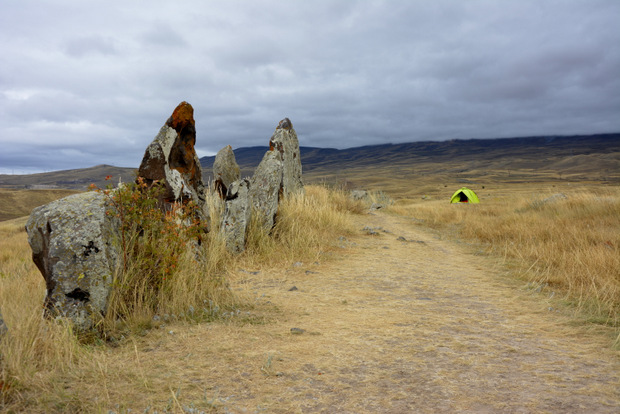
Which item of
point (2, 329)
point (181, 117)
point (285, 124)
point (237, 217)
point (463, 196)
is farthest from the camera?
point (463, 196)

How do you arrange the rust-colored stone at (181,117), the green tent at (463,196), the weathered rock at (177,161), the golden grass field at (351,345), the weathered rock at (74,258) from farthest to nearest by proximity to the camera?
the green tent at (463,196)
the rust-colored stone at (181,117)
the weathered rock at (177,161)
the weathered rock at (74,258)
the golden grass field at (351,345)

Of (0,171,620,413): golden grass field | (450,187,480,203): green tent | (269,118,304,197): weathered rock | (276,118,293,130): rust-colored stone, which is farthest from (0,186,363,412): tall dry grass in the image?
(450,187,480,203): green tent

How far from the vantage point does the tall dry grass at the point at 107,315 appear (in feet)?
7.75

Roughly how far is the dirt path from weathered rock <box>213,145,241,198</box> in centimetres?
568

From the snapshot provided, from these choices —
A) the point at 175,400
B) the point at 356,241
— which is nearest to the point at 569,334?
the point at 175,400

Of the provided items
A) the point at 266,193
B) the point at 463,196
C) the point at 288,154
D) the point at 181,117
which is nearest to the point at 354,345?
the point at 181,117

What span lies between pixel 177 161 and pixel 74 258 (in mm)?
3260

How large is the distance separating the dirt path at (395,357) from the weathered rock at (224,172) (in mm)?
5676

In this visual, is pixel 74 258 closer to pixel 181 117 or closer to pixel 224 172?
pixel 181 117

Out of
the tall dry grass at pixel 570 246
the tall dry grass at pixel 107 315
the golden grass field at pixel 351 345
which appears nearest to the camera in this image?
the tall dry grass at pixel 107 315

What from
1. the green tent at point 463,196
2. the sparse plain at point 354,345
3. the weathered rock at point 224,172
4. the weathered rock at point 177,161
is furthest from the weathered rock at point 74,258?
the green tent at point 463,196

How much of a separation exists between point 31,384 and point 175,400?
0.91 metres

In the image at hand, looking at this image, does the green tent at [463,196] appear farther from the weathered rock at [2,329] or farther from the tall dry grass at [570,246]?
the weathered rock at [2,329]

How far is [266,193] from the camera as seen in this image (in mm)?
8477
